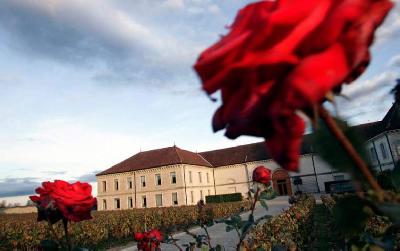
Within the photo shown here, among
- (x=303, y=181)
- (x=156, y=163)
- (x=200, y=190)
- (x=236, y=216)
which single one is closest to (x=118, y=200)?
(x=156, y=163)

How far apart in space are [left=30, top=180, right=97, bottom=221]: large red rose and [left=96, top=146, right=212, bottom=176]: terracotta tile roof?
39.7 metres

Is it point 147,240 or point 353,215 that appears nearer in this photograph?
point 353,215

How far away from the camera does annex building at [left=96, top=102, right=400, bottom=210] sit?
40844mm

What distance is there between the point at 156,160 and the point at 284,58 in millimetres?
43986

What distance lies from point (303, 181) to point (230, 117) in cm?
4340

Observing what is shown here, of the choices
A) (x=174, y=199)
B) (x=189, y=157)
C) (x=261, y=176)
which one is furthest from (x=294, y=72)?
(x=189, y=157)

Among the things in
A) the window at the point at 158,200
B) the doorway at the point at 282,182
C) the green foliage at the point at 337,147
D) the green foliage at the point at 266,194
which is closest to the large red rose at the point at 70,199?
the green foliage at the point at 337,147

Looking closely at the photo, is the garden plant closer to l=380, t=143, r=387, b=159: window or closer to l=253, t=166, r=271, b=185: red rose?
l=253, t=166, r=271, b=185: red rose

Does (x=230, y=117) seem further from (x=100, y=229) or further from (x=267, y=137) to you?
(x=100, y=229)

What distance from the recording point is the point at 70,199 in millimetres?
1314

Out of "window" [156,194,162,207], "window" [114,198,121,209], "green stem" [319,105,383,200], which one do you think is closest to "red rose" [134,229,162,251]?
"green stem" [319,105,383,200]

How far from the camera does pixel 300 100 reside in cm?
47

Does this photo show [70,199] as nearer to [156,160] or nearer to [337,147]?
[337,147]

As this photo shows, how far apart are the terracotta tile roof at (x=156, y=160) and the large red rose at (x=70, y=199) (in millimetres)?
39687
